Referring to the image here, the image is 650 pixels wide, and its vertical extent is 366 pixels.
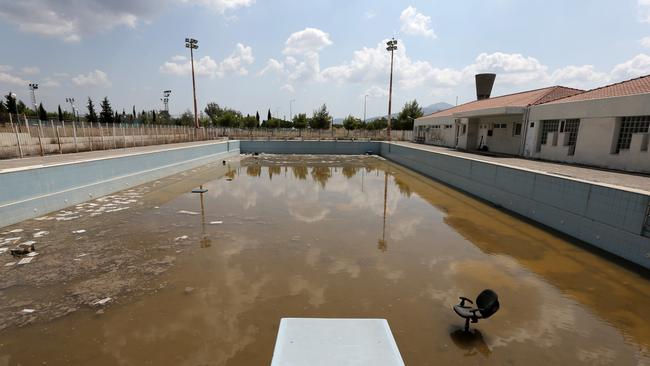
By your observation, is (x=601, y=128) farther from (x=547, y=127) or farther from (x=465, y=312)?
(x=465, y=312)

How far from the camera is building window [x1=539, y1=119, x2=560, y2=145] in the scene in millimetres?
16242

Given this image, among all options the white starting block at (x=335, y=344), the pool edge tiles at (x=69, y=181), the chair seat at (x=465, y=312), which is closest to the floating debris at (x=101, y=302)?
the white starting block at (x=335, y=344)

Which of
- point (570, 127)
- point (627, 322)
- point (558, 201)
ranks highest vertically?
point (570, 127)

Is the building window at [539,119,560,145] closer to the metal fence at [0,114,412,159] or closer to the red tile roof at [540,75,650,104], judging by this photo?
the red tile roof at [540,75,650,104]

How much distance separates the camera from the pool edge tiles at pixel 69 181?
338 inches

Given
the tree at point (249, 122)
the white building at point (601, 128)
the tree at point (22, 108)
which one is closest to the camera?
the white building at point (601, 128)

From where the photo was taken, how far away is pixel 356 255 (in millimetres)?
6949

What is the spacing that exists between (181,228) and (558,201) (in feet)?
34.9

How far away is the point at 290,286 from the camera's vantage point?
5527mm

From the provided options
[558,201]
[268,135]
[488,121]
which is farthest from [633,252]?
[268,135]

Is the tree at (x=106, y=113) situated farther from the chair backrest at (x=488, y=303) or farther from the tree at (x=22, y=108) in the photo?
the chair backrest at (x=488, y=303)

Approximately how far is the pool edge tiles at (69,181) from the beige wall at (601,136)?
20.5 m

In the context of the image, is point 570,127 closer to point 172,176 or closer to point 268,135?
point 172,176

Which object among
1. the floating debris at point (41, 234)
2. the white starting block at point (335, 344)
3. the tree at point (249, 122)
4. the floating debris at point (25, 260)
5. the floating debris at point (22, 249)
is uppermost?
the tree at point (249, 122)
